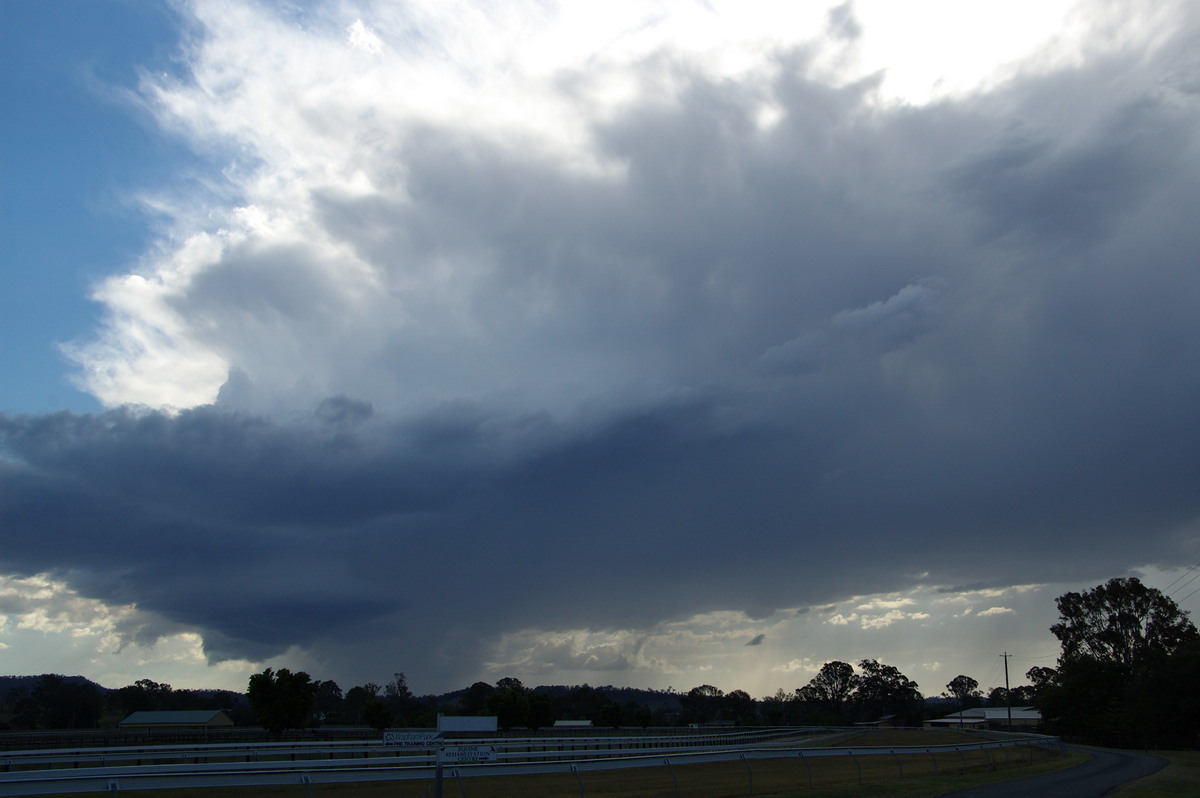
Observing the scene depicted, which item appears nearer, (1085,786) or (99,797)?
(99,797)

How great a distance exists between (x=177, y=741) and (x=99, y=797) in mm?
46495

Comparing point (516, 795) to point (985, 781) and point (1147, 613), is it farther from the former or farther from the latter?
point (1147, 613)

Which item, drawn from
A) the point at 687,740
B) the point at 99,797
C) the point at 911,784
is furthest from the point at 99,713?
the point at 911,784

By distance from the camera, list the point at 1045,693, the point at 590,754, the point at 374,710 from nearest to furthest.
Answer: the point at 590,754 → the point at 374,710 → the point at 1045,693

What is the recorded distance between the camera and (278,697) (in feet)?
230

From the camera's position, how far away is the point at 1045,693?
12081 centimetres

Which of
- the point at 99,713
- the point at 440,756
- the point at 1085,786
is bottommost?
the point at 99,713

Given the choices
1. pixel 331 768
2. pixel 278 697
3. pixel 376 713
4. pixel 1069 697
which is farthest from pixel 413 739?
pixel 1069 697

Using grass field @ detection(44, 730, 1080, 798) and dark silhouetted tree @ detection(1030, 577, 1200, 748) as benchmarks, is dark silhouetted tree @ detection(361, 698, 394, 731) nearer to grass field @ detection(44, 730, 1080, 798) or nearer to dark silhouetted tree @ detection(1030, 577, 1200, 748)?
grass field @ detection(44, 730, 1080, 798)

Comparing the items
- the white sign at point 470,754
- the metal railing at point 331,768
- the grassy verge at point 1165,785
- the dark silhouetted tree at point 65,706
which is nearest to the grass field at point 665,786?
the metal railing at point 331,768

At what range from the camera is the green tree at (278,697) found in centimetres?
7006

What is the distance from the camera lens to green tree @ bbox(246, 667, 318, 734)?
70062 mm

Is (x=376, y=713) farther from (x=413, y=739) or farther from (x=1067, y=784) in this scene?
(x=413, y=739)

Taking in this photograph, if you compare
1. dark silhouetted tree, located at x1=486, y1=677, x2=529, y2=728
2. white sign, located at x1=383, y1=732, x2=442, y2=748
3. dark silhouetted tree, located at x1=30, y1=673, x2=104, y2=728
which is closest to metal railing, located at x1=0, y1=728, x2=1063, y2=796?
white sign, located at x1=383, y1=732, x2=442, y2=748
